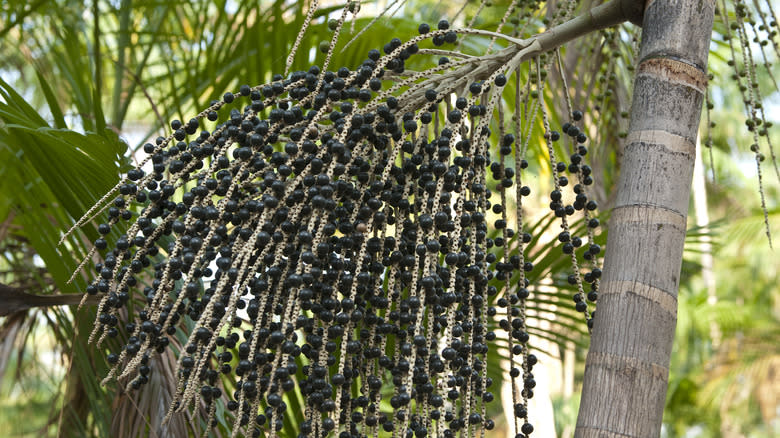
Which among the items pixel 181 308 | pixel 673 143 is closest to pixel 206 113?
pixel 181 308

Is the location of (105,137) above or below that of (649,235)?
above

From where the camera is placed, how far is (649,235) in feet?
3.74

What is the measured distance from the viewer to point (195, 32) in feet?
8.20

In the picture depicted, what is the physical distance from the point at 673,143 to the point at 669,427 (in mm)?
8469

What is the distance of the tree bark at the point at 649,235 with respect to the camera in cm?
107

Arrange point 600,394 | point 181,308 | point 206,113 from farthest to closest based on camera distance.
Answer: point 206,113, point 181,308, point 600,394

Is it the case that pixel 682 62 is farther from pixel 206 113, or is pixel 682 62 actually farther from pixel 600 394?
pixel 206 113

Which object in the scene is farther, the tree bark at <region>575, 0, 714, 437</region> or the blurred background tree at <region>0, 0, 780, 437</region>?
the blurred background tree at <region>0, 0, 780, 437</region>

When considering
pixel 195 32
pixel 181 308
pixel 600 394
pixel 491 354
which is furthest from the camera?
pixel 195 32

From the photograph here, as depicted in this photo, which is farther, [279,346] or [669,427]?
[669,427]

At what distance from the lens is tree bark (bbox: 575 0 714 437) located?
3.51 ft

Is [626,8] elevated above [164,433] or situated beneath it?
elevated above

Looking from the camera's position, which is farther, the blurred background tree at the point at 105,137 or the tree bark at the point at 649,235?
the blurred background tree at the point at 105,137

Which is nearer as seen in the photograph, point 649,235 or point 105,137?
point 649,235
